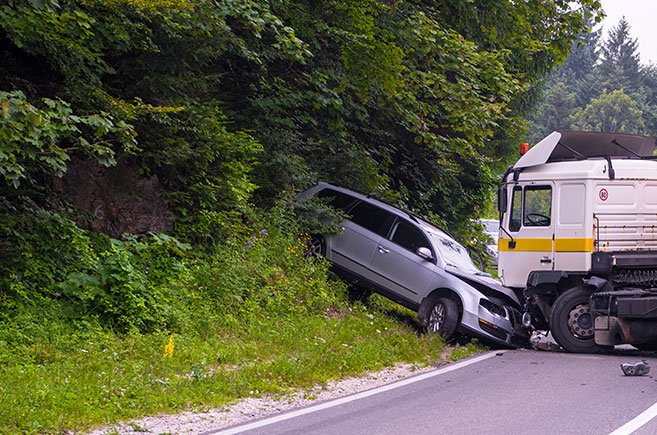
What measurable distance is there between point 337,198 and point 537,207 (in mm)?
4175

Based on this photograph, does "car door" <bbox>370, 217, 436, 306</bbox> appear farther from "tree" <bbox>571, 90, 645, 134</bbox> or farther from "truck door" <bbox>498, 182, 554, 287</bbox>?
"tree" <bbox>571, 90, 645, 134</bbox>

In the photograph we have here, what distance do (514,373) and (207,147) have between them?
5.47 m

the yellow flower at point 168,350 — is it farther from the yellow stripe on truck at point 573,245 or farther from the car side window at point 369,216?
the yellow stripe on truck at point 573,245

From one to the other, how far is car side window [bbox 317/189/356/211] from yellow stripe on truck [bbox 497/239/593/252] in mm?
3076

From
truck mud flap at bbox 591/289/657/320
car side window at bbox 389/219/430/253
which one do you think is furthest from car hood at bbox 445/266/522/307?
truck mud flap at bbox 591/289/657/320

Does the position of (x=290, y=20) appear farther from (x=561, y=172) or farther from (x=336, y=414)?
(x=336, y=414)

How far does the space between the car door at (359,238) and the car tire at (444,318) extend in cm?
158

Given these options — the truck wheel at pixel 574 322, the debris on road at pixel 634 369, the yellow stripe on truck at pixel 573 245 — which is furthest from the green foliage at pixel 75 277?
the yellow stripe on truck at pixel 573 245

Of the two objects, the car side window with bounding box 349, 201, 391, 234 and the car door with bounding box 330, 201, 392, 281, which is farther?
the car side window with bounding box 349, 201, 391, 234

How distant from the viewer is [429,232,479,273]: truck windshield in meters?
13.4

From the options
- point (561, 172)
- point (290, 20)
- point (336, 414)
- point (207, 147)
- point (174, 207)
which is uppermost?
point (290, 20)

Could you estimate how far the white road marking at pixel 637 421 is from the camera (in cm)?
655

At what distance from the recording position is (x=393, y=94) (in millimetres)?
15742

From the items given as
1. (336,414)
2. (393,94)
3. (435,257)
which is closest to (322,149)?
(393,94)
